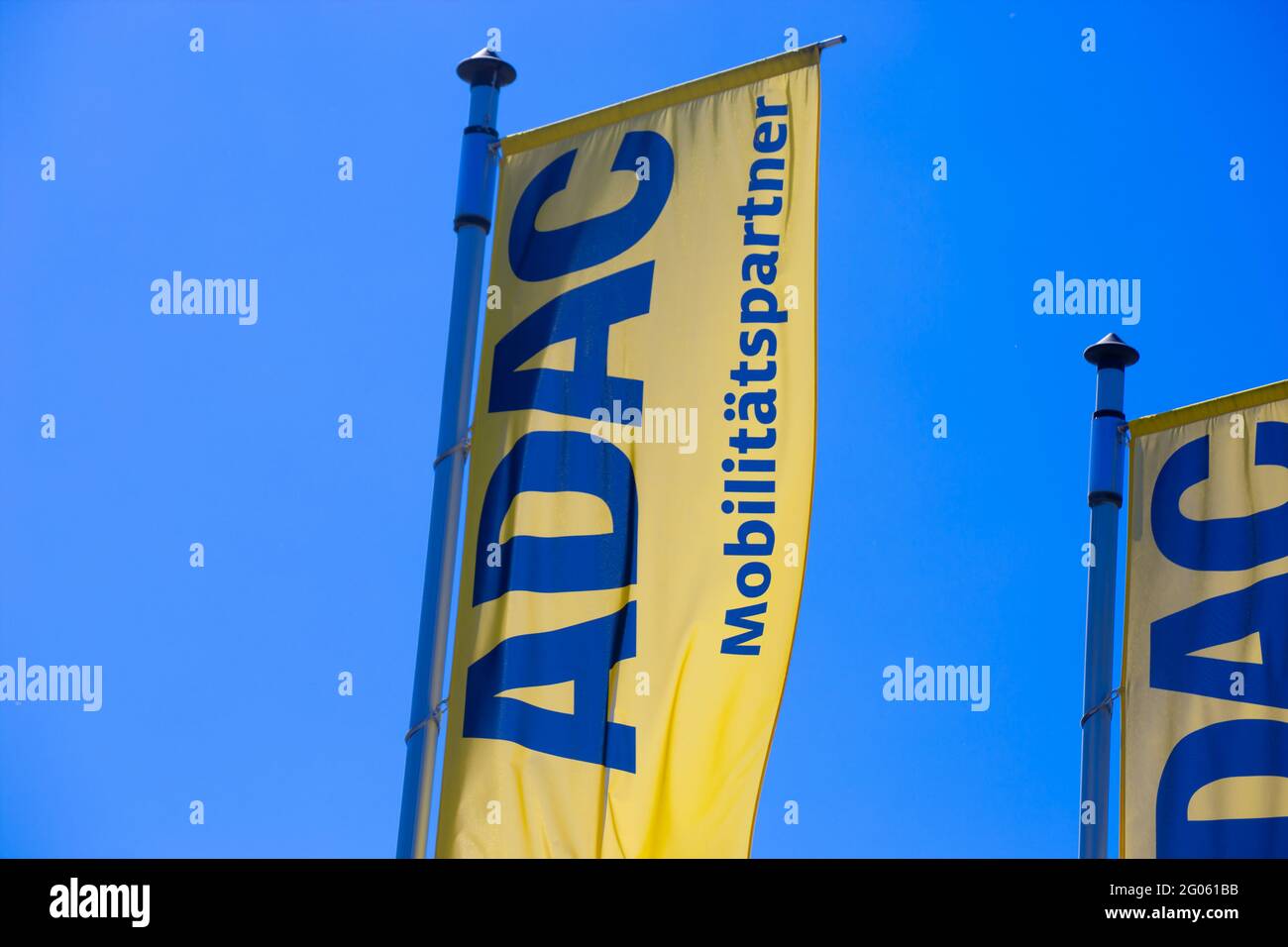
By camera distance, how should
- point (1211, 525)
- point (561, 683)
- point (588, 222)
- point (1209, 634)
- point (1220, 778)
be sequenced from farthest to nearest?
point (1211, 525) < point (1209, 634) < point (1220, 778) < point (588, 222) < point (561, 683)

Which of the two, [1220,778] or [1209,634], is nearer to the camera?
[1220,778]

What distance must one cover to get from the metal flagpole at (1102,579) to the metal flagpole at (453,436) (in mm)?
5544

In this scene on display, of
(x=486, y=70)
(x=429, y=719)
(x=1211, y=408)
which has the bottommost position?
(x=429, y=719)

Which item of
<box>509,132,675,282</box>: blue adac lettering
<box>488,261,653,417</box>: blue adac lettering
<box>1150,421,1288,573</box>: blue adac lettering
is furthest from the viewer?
<box>1150,421,1288,573</box>: blue adac lettering

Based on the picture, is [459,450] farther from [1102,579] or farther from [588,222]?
[1102,579]

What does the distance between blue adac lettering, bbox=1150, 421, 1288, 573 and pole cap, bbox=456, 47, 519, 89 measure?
588 centimetres

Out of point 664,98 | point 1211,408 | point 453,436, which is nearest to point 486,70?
point 664,98

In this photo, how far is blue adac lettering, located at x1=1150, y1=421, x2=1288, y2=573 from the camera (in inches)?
507

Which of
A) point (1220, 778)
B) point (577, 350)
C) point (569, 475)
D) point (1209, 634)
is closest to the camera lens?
point (569, 475)

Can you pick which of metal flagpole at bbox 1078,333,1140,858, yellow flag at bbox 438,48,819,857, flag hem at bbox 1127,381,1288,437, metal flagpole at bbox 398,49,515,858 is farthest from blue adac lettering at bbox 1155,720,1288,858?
metal flagpole at bbox 398,49,515,858

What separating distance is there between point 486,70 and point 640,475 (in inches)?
114

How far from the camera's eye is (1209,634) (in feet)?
42.0
